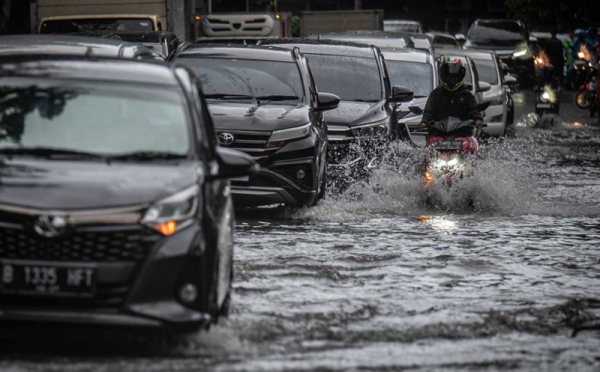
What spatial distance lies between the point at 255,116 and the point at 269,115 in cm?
15

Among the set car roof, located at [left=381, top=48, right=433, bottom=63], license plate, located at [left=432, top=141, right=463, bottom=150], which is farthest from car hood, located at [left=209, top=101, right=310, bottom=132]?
car roof, located at [left=381, top=48, right=433, bottom=63]

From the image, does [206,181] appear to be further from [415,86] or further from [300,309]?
[415,86]

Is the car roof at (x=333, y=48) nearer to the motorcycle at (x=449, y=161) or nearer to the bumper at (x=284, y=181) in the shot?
the motorcycle at (x=449, y=161)

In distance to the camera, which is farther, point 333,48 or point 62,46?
point 333,48

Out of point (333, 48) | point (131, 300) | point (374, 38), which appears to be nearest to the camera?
point (131, 300)

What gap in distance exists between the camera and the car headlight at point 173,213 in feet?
23.6

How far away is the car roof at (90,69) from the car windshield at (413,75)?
12196 millimetres

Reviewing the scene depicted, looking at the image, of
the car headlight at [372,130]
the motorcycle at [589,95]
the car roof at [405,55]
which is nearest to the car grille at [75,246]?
the car headlight at [372,130]

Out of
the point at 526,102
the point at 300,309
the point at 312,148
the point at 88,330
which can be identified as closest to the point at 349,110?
the point at 312,148

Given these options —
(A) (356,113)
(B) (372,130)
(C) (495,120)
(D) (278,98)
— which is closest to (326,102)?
(D) (278,98)

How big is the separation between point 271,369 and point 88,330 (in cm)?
138

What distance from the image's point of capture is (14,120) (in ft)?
26.5

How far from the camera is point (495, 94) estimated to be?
88.4ft

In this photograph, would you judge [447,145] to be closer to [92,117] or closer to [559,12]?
[92,117]
